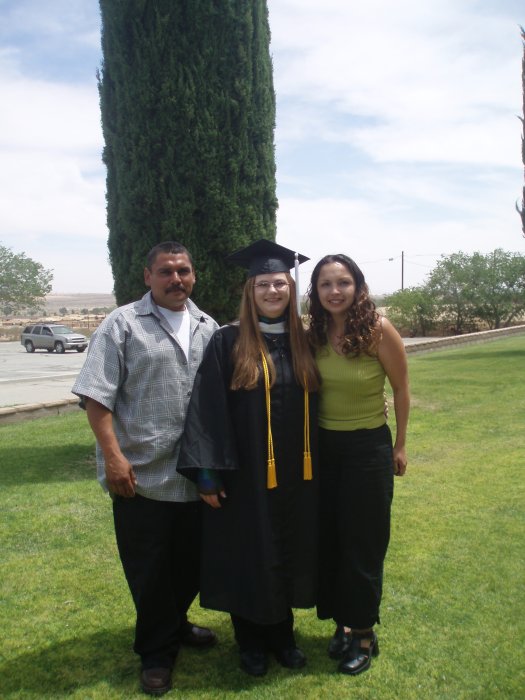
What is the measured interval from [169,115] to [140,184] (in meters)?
0.72

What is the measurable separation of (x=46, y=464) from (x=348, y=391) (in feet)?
16.6

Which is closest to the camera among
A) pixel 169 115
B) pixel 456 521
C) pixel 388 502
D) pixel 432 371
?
pixel 388 502

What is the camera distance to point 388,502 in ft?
10.1

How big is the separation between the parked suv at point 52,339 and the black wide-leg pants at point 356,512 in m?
29.0

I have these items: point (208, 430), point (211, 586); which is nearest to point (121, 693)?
point (211, 586)

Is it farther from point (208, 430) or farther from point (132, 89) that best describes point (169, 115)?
point (208, 430)

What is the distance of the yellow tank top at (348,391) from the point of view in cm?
300

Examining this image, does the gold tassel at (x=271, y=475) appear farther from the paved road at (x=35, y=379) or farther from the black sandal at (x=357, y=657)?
the paved road at (x=35, y=379)

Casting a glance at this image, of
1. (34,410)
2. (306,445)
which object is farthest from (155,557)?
(34,410)

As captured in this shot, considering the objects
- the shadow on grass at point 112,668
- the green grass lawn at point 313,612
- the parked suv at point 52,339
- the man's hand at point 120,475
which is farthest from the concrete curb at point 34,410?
the parked suv at point 52,339

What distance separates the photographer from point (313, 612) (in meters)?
3.65

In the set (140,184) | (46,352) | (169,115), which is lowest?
(46,352)

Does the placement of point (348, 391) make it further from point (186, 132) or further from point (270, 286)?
point (186, 132)

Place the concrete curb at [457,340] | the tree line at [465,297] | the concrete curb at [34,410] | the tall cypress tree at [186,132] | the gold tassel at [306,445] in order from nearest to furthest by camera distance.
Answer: the gold tassel at [306,445]
the tall cypress tree at [186,132]
the concrete curb at [34,410]
the concrete curb at [457,340]
the tree line at [465,297]
